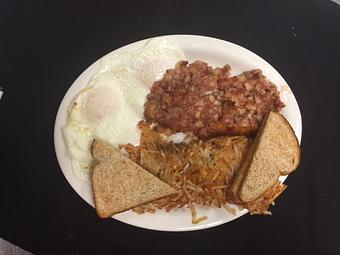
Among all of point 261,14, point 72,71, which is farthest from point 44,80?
point 261,14

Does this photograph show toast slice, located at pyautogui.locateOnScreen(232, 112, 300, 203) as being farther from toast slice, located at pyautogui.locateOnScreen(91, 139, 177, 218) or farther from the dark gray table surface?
toast slice, located at pyautogui.locateOnScreen(91, 139, 177, 218)

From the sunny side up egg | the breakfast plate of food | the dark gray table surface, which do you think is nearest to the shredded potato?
the breakfast plate of food

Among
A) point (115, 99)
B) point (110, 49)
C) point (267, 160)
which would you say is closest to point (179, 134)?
point (115, 99)

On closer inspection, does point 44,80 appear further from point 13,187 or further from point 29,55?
point 13,187

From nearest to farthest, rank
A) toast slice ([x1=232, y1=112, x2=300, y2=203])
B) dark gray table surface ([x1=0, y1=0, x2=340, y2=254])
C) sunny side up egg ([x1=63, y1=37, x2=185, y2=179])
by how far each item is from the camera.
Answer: toast slice ([x1=232, y1=112, x2=300, y2=203]) → sunny side up egg ([x1=63, y1=37, x2=185, y2=179]) → dark gray table surface ([x1=0, y1=0, x2=340, y2=254])

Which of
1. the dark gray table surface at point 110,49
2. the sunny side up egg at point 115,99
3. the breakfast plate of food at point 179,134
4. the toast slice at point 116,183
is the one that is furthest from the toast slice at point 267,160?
the sunny side up egg at point 115,99

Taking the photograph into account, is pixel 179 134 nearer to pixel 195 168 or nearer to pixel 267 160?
pixel 195 168
